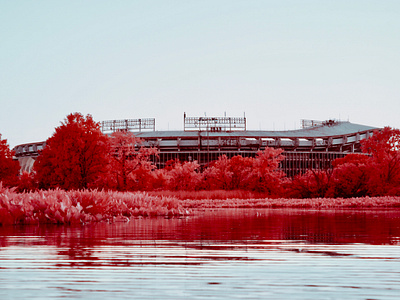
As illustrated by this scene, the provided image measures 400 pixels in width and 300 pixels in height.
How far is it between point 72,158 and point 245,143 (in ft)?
197

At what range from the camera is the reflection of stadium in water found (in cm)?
8415

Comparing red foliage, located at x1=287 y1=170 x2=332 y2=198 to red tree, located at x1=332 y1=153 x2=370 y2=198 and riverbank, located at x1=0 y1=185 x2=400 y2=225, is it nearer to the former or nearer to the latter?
red tree, located at x1=332 y1=153 x2=370 y2=198

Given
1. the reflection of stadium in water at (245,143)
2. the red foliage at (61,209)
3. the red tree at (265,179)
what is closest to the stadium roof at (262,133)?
the reflection of stadium in water at (245,143)

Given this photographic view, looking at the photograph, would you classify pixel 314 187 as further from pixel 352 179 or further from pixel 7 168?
pixel 7 168

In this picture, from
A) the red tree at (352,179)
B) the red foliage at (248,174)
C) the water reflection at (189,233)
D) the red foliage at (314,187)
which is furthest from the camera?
the red foliage at (248,174)

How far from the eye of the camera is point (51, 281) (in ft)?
8.29

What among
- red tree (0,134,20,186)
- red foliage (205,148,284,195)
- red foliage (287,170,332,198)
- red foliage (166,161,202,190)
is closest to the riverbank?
red foliage (287,170,332,198)

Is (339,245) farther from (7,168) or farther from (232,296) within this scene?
(7,168)

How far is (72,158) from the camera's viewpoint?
98.1ft

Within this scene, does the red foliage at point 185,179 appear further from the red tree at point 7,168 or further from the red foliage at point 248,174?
the red tree at point 7,168

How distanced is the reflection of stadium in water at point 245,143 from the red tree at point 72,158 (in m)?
46.8

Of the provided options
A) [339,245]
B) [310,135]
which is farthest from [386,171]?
[310,135]

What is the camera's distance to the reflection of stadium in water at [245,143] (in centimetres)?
8415

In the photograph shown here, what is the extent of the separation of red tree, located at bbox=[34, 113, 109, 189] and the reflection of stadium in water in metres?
46.8
